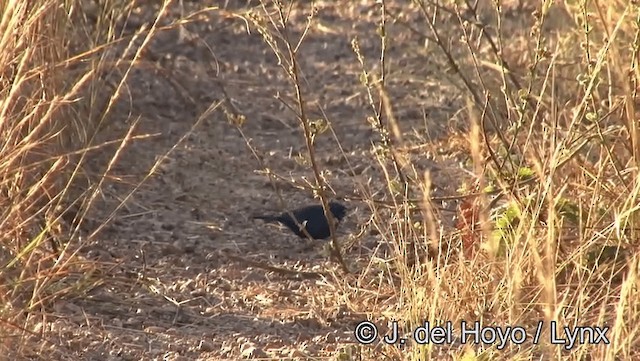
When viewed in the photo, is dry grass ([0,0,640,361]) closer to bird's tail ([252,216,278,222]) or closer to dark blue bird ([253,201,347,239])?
dark blue bird ([253,201,347,239])

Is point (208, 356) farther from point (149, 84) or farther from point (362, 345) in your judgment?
point (149, 84)

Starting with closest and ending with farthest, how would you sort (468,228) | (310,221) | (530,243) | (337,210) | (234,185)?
(530,243) → (468,228) → (310,221) → (337,210) → (234,185)

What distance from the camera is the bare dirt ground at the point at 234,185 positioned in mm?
3660

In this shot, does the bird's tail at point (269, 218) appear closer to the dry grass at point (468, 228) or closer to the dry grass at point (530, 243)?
the dry grass at point (468, 228)

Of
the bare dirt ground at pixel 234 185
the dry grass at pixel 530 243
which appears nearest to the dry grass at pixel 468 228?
the dry grass at pixel 530 243

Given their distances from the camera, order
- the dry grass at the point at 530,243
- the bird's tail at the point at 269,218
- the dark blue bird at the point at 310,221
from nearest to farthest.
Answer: the dry grass at the point at 530,243 → the dark blue bird at the point at 310,221 → the bird's tail at the point at 269,218

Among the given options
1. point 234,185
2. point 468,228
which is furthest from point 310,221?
point 468,228

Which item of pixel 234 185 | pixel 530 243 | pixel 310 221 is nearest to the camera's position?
pixel 530 243

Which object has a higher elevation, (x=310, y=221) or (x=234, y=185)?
(x=310, y=221)

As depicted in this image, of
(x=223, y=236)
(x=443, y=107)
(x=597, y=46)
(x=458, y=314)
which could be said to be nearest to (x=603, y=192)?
(x=458, y=314)

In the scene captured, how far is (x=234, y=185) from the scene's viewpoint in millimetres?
5012

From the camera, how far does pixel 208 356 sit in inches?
138

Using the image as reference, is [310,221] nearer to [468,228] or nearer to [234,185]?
[234,185]

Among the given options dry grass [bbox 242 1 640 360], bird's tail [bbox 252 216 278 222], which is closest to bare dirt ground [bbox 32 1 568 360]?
bird's tail [bbox 252 216 278 222]
